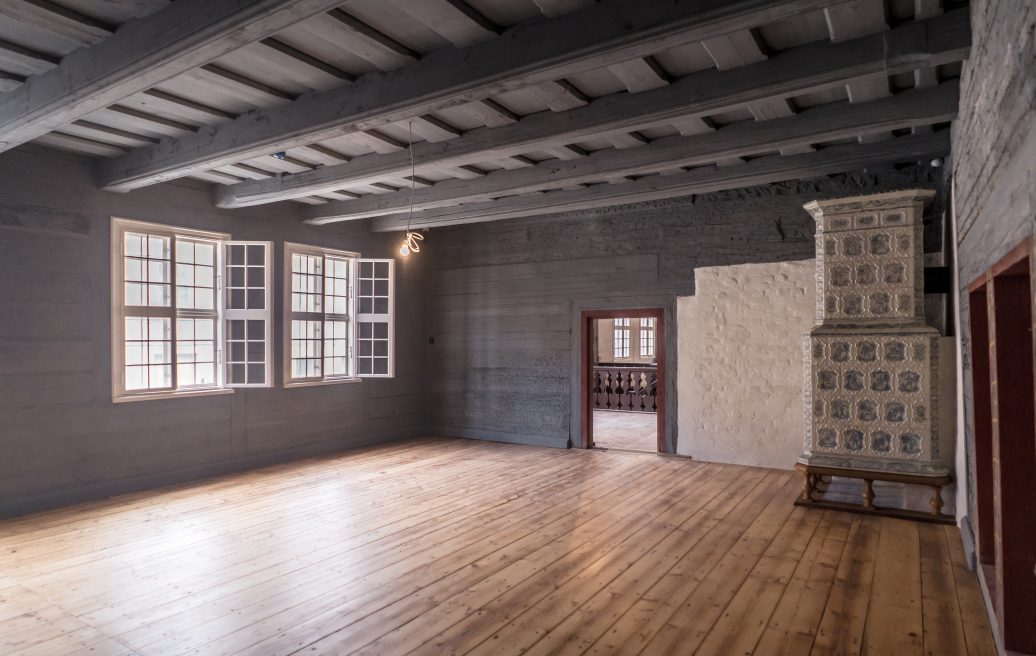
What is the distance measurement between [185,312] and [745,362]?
642 cm

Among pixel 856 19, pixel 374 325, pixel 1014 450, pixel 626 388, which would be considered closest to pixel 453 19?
pixel 856 19

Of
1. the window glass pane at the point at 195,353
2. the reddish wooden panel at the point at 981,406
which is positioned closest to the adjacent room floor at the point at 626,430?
the reddish wooden panel at the point at 981,406

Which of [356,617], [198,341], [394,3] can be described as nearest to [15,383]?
[198,341]

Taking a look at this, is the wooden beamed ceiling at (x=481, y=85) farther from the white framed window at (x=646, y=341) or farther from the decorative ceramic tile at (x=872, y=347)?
the white framed window at (x=646, y=341)

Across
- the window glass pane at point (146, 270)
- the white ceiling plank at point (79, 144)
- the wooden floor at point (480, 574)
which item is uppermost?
the white ceiling plank at point (79, 144)

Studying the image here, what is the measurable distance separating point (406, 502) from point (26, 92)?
4250 mm

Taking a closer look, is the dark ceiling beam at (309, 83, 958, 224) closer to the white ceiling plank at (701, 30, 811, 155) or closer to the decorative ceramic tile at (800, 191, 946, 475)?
the decorative ceramic tile at (800, 191, 946, 475)

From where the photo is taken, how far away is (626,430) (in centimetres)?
1033

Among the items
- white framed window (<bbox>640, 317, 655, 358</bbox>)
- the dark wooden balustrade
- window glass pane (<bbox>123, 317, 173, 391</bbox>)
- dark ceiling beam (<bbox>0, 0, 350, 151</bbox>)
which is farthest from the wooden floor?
white framed window (<bbox>640, 317, 655, 358</bbox>)

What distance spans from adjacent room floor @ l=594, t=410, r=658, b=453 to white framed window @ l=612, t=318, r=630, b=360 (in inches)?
140

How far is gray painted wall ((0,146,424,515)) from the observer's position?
543cm

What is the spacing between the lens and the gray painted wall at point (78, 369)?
5434 mm

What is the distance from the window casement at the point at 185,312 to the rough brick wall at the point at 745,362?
17.2 feet

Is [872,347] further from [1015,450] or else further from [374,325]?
[374,325]
